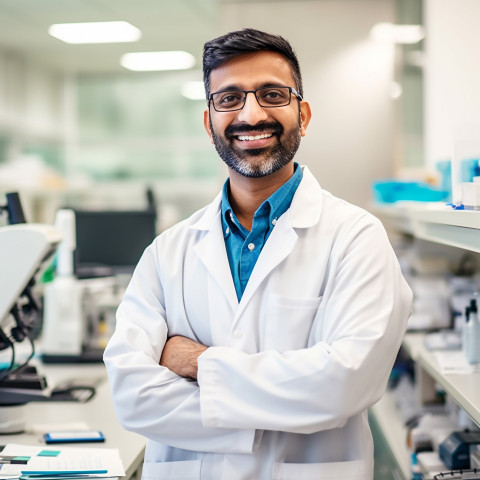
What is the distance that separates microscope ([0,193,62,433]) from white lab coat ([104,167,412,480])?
0.43m

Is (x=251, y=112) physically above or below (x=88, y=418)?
above

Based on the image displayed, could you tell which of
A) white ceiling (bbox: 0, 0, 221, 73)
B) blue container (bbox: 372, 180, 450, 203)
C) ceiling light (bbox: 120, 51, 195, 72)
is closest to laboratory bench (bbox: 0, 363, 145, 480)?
blue container (bbox: 372, 180, 450, 203)

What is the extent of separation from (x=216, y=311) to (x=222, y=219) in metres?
0.25

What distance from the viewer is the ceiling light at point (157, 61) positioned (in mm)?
6664

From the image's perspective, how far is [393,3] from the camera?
169 inches

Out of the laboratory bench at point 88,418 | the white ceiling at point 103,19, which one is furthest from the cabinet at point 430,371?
the white ceiling at point 103,19

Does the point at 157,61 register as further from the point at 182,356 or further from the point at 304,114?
the point at 182,356

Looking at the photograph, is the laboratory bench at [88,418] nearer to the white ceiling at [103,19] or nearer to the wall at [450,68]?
the wall at [450,68]

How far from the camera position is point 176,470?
1316mm

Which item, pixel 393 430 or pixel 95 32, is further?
pixel 95 32

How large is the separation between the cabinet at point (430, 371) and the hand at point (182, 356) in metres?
0.63

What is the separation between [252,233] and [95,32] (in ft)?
15.6

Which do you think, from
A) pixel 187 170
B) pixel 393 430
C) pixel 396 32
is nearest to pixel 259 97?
pixel 393 430

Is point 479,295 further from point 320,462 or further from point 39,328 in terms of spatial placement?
point 39,328
